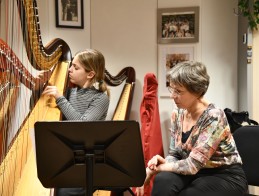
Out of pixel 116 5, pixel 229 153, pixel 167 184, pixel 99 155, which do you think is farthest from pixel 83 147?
pixel 116 5

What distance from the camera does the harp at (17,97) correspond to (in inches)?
61.6

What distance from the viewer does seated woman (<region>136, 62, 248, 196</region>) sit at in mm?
1624

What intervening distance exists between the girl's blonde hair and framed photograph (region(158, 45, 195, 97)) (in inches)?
35.5

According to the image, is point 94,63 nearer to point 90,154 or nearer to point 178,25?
point 90,154

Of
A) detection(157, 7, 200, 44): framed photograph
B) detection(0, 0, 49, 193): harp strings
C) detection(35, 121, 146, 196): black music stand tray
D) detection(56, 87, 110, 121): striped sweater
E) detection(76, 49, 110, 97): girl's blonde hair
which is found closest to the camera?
detection(35, 121, 146, 196): black music stand tray

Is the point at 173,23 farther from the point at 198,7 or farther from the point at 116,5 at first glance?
the point at 116,5

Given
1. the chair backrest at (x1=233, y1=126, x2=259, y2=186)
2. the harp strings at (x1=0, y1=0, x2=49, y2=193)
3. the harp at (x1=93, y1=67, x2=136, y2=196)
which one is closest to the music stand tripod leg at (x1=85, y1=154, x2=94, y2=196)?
the harp strings at (x1=0, y1=0, x2=49, y2=193)

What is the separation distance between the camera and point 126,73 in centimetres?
304

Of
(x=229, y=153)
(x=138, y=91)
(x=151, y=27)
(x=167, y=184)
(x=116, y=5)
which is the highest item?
(x=116, y=5)

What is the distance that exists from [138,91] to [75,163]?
176 centimetres

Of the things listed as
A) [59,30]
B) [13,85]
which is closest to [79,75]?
[13,85]

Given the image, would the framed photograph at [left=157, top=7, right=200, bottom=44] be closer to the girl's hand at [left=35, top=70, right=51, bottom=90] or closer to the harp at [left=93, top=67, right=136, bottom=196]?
the harp at [left=93, top=67, right=136, bottom=196]

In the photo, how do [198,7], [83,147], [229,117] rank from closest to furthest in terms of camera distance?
[83,147] → [229,117] → [198,7]

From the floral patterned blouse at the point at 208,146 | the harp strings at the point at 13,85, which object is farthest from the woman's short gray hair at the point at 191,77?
the harp strings at the point at 13,85
